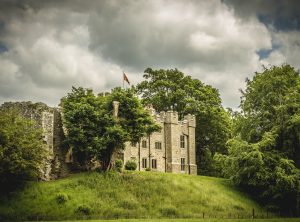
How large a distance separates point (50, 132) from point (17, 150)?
676 cm

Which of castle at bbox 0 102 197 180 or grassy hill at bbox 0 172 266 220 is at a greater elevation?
castle at bbox 0 102 197 180

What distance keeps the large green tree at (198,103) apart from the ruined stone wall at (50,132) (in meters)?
22.8

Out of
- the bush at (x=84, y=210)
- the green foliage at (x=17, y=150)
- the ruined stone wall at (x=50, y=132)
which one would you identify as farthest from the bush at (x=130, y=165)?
the bush at (x=84, y=210)

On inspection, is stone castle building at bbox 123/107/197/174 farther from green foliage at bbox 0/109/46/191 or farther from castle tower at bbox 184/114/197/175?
green foliage at bbox 0/109/46/191

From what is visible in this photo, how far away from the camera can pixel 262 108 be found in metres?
49.8

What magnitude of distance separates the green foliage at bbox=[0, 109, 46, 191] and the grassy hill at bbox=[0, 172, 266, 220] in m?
1.66

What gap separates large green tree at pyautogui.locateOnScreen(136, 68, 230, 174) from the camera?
211 feet

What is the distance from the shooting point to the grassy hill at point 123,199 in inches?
1420

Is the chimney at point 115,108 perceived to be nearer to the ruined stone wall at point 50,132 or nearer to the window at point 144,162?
the ruined stone wall at point 50,132

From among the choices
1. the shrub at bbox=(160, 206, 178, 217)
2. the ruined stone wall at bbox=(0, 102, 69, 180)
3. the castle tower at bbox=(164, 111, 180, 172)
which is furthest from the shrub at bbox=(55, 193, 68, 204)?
the castle tower at bbox=(164, 111, 180, 172)

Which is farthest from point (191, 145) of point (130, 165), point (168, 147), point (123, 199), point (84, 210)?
point (84, 210)

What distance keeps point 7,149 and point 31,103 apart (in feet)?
29.8

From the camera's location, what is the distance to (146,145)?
2175 inches

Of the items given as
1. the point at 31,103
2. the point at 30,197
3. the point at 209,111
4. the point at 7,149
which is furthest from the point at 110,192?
the point at 209,111
